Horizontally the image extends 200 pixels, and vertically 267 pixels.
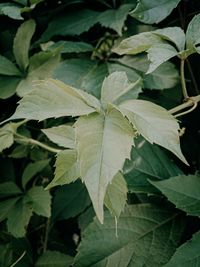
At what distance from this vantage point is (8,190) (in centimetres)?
110

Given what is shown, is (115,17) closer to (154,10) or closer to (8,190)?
(154,10)

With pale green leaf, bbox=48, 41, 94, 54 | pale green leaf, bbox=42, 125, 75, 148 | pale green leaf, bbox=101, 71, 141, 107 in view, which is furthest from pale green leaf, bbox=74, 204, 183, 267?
pale green leaf, bbox=48, 41, 94, 54

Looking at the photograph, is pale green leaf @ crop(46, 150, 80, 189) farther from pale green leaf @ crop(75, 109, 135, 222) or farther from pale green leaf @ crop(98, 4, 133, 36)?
pale green leaf @ crop(98, 4, 133, 36)

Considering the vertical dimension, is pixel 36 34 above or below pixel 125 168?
above

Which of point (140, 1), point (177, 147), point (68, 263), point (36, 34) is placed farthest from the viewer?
point (36, 34)

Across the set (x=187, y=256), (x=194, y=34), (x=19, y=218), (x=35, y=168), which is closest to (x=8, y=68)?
(x=35, y=168)

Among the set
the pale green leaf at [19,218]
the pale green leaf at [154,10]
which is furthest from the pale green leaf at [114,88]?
the pale green leaf at [19,218]

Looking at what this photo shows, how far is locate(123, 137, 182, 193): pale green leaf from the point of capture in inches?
38.2

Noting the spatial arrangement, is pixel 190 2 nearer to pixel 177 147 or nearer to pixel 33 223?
pixel 177 147

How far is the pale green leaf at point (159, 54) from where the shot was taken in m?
0.70

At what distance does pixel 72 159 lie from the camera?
0.70 m

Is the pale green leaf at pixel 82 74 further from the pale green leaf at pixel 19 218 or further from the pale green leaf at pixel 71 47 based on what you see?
the pale green leaf at pixel 19 218

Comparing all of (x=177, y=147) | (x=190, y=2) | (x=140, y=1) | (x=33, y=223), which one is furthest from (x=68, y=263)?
(x=190, y=2)

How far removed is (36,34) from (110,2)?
0.85 ft
